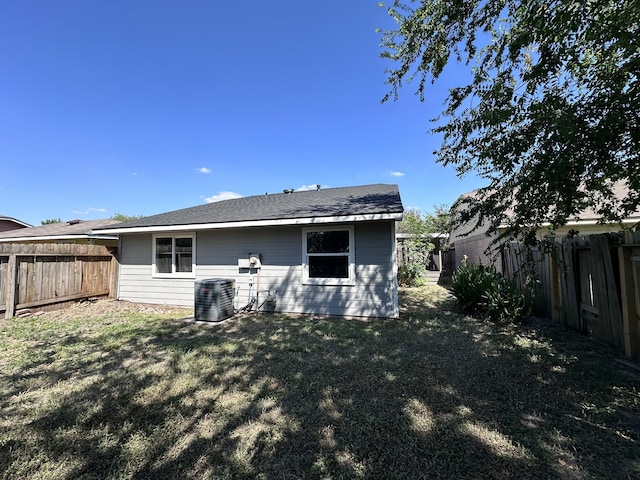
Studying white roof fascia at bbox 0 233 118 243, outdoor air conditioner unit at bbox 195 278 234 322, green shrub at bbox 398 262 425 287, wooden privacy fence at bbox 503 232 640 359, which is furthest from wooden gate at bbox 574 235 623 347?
white roof fascia at bbox 0 233 118 243

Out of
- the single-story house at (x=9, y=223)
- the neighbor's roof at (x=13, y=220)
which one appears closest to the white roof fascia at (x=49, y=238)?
the neighbor's roof at (x=13, y=220)

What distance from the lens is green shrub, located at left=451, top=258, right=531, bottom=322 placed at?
590cm

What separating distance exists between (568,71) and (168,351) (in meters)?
6.96

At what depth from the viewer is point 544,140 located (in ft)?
11.9

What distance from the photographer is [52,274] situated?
7586mm

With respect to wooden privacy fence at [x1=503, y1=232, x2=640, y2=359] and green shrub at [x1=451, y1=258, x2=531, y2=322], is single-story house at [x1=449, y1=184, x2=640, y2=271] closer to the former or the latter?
green shrub at [x1=451, y1=258, x2=531, y2=322]

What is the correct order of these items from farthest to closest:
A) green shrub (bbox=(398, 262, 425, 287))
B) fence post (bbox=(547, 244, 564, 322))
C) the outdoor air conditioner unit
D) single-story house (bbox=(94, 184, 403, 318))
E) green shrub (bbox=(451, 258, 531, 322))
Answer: green shrub (bbox=(398, 262, 425, 287)) → single-story house (bbox=(94, 184, 403, 318)) → the outdoor air conditioner unit → green shrub (bbox=(451, 258, 531, 322)) → fence post (bbox=(547, 244, 564, 322))

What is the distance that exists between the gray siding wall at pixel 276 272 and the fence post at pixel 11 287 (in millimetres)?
2607

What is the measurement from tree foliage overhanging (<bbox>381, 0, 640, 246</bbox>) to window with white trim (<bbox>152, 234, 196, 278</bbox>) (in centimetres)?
682

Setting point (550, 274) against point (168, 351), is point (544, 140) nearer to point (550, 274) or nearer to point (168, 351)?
point (550, 274)

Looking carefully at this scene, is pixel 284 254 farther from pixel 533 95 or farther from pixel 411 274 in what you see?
pixel 411 274

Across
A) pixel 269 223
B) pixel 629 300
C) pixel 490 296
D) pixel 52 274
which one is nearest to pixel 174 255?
pixel 52 274

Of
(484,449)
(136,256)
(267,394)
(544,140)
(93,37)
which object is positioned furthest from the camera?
(136,256)

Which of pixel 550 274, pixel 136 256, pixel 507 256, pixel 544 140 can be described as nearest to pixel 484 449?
pixel 544 140
